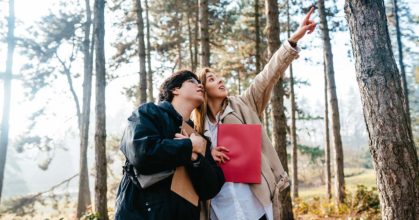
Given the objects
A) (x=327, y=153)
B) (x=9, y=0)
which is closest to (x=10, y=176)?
(x=9, y=0)

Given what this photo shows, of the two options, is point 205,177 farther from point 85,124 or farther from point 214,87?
point 85,124

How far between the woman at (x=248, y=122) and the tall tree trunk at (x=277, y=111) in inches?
161

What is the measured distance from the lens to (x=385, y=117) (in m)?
3.11

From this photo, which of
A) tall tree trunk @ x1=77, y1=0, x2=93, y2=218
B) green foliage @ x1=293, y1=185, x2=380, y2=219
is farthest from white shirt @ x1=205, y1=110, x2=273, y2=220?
tall tree trunk @ x1=77, y1=0, x2=93, y2=218

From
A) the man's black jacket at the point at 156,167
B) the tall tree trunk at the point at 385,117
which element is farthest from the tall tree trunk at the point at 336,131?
the man's black jacket at the point at 156,167

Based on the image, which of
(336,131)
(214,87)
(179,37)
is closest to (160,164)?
(214,87)

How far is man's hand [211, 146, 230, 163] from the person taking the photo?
8.50ft

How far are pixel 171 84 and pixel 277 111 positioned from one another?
479 centimetres

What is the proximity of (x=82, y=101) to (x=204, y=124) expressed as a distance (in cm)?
1640

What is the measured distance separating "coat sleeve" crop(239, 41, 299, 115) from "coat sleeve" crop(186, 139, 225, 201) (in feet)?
2.98

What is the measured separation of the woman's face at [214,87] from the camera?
9.51 feet

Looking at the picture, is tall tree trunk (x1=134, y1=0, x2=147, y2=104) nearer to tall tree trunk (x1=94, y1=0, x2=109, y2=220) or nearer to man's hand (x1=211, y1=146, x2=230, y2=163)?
tall tree trunk (x1=94, y1=0, x2=109, y2=220)

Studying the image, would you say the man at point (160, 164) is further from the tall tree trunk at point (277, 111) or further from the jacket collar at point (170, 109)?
the tall tree trunk at point (277, 111)

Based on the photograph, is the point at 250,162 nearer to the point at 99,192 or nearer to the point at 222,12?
the point at 99,192
